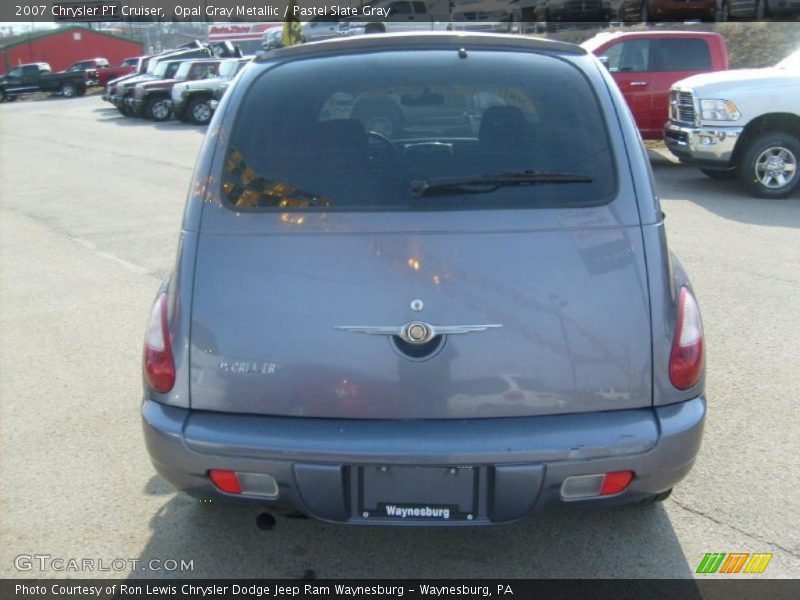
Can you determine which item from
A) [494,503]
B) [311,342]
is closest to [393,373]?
[311,342]

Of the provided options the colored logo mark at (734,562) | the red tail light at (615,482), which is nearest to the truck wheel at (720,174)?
the colored logo mark at (734,562)

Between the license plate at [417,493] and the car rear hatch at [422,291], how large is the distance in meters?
0.17

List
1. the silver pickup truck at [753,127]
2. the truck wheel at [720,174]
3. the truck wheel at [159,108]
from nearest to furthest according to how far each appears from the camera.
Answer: the silver pickup truck at [753,127], the truck wheel at [720,174], the truck wheel at [159,108]

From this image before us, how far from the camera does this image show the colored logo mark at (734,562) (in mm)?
3045

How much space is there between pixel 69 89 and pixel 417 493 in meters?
46.7

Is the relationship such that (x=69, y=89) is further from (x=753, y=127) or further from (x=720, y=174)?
(x=753, y=127)

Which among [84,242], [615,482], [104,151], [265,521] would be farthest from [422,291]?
[104,151]

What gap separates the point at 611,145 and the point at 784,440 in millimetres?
1973

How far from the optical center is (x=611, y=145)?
2.86 m

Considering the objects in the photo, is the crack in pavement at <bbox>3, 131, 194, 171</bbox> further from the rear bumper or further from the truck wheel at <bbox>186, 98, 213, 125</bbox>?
the rear bumper

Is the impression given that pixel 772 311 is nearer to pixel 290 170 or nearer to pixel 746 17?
pixel 290 170

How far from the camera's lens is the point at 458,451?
2535 millimetres

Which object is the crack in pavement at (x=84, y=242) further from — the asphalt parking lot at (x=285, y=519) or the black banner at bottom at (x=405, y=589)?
the black banner at bottom at (x=405, y=589)

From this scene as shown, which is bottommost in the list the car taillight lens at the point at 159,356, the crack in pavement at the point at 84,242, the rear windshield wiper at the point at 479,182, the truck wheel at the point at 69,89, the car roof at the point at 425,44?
the truck wheel at the point at 69,89
